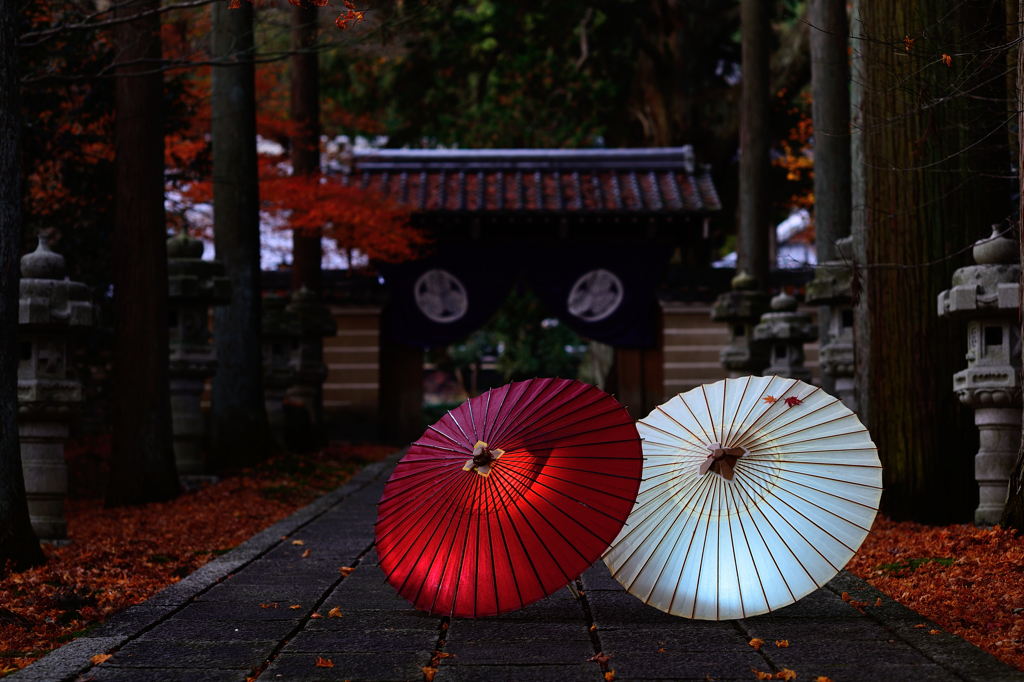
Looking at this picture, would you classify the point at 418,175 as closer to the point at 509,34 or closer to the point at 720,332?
the point at 509,34

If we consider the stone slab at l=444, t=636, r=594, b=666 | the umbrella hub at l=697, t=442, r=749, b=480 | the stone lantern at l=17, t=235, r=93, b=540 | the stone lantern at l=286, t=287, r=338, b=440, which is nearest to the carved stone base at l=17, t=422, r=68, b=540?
the stone lantern at l=17, t=235, r=93, b=540

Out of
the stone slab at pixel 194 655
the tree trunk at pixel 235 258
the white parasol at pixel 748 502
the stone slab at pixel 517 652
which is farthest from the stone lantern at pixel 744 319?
the stone slab at pixel 194 655

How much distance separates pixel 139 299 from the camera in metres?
8.48

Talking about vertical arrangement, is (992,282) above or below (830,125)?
below

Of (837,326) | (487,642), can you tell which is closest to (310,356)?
(837,326)

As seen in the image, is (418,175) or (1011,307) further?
(418,175)

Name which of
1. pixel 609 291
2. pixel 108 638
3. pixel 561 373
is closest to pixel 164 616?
pixel 108 638

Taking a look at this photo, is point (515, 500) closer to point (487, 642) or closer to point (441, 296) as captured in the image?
point (487, 642)

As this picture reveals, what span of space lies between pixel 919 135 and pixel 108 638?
233 inches

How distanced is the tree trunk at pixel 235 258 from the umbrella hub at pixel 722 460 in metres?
7.97

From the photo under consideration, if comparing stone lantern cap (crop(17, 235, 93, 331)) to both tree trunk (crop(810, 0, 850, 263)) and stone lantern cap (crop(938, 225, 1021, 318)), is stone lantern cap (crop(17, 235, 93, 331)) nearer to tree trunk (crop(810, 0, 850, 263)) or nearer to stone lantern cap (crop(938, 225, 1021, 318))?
stone lantern cap (crop(938, 225, 1021, 318))

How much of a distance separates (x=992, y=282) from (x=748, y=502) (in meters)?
2.81

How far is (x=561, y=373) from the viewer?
27.8m

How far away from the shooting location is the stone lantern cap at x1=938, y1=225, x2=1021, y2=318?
581 cm
